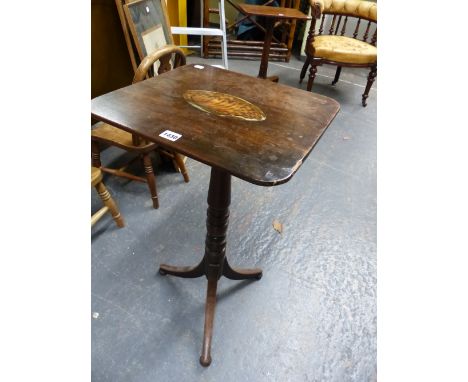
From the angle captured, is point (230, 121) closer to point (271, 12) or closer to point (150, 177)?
point (150, 177)

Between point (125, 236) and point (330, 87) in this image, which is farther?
point (330, 87)

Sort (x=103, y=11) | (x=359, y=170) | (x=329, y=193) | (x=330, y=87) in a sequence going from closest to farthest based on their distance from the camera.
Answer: (x=103, y=11) → (x=329, y=193) → (x=359, y=170) → (x=330, y=87)

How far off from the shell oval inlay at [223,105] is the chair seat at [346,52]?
6.89 ft

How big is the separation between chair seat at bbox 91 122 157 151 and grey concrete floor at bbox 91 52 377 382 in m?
0.33

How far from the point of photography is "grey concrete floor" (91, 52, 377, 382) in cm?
109

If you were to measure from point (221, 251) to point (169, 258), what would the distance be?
0.39m

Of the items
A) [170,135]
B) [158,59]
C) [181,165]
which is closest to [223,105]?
[170,135]

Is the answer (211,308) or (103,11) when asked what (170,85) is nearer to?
(211,308)

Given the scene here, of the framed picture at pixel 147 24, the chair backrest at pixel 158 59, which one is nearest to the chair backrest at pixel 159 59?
the chair backrest at pixel 158 59

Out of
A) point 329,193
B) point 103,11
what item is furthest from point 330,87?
point 103,11

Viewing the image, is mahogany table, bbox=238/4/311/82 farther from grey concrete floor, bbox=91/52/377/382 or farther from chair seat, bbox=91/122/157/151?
chair seat, bbox=91/122/157/151

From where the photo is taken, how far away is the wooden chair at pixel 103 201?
129 cm

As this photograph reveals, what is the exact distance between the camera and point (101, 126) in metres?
1.63

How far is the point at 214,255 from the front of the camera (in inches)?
44.4
